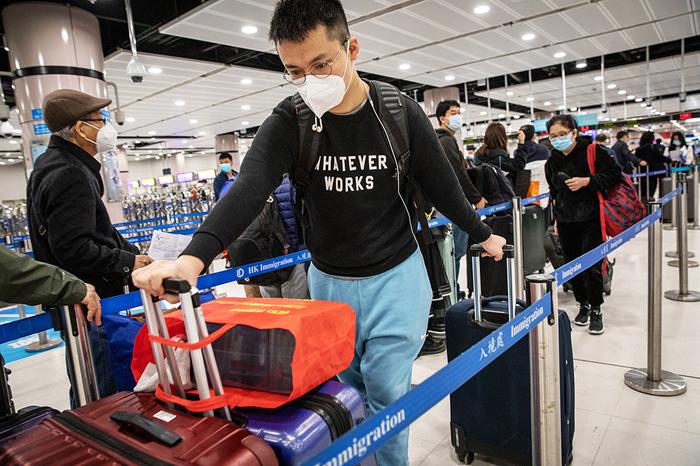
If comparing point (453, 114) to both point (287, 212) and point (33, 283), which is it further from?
point (33, 283)

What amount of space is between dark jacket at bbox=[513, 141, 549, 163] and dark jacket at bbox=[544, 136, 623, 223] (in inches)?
73.0

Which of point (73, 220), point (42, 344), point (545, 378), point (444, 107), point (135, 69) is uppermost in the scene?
point (135, 69)

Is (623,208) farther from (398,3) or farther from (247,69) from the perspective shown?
(247,69)

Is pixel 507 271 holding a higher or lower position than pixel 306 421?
higher

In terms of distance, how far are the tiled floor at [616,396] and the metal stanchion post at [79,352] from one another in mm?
1504

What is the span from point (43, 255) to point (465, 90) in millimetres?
13803

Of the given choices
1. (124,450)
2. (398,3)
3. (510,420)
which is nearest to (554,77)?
(398,3)

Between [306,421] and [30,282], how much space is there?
3.21ft

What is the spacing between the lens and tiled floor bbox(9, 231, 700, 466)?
2215 mm

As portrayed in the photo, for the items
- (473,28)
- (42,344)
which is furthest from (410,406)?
(473,28)

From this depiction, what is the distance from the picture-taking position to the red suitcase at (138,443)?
2.74 ft

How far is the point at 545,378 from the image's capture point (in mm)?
1495

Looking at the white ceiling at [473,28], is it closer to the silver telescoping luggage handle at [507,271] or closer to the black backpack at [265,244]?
the black backpack at [265,244]

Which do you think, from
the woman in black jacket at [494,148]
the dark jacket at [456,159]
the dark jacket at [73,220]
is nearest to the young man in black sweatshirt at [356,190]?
the dark jacket at [73,220]
